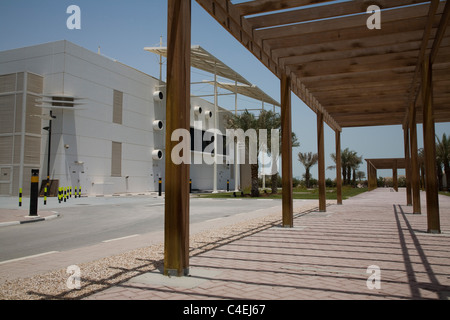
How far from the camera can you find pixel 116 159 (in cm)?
3117

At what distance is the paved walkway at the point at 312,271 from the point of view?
12.5ft

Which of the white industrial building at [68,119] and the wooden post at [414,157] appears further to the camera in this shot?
the white industrial building at [68,119]

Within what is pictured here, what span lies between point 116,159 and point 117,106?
4568 mm

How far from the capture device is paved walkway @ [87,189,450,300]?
150 inches

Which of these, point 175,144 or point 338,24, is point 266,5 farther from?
point 175,144

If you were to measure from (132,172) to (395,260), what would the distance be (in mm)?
29505

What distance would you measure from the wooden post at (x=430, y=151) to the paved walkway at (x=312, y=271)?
0.63 meters

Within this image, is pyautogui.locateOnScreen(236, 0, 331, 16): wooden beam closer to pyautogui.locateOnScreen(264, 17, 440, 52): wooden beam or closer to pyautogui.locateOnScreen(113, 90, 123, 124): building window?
pyautogui.locateOnScreen(264, 17, 440, 52): wooden beam

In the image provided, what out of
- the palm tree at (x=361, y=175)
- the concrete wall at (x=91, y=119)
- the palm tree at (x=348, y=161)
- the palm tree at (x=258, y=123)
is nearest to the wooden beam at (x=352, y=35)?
the concrete wall at (x=91, y=119)

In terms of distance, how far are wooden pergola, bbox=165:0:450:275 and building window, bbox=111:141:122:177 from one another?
2232 cm
